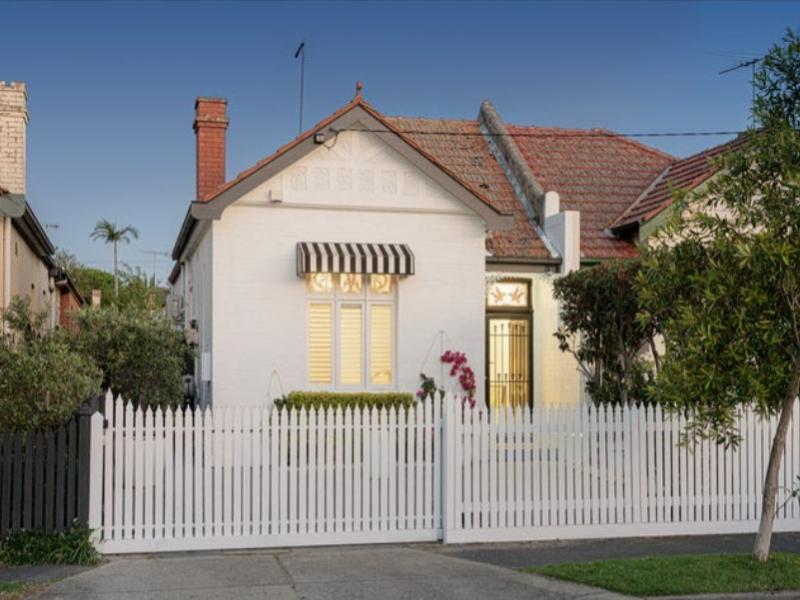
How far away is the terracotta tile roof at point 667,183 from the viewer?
1889 centimetres

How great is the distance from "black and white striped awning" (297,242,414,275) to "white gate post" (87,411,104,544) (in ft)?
21.5

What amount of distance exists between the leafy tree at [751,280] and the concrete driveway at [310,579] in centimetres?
222

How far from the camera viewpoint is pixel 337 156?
17.3 meters

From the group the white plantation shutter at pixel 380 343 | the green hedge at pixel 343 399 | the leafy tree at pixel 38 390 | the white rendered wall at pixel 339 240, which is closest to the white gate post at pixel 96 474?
the leafy tree at pixel 38 390

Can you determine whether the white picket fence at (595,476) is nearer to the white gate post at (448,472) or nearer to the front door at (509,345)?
the white gate post at (448,472)

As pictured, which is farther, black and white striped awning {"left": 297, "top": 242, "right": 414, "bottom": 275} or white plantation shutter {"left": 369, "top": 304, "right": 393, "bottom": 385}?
white plantation shutter {"left": 369, "top": 304, "right": 393, "bottom": 385}

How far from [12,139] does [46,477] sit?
789cm

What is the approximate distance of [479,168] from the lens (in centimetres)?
2227

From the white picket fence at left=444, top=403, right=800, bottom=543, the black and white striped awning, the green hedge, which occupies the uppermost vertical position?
the black and white striped awning

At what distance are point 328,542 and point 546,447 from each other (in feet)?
8.65

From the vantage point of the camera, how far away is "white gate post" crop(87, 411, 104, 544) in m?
10.5

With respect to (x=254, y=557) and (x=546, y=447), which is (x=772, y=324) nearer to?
(x=546, y=447)

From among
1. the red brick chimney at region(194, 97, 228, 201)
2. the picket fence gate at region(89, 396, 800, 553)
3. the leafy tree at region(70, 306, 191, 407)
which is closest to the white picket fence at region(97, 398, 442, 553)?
the picket fence gate at region(89, 396, 800, 553)

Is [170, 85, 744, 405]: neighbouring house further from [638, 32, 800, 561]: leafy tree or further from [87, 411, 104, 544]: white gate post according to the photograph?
[638, 32, 800, 561]: leafy tree
